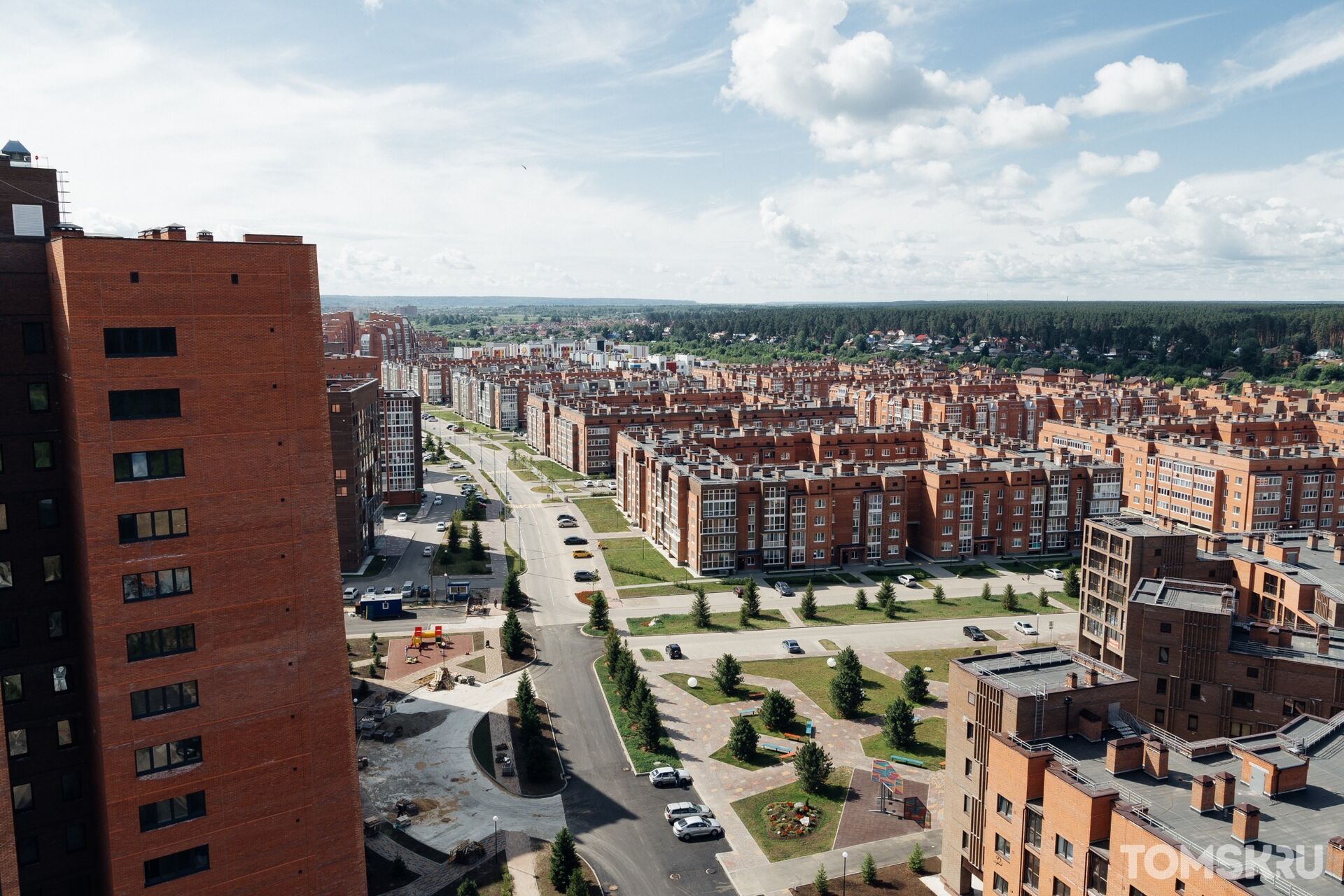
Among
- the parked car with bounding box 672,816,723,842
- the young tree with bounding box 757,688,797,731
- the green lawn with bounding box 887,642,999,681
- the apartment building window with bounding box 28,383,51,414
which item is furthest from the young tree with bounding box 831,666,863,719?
the apartment building window with bounding box 28,383,51,414

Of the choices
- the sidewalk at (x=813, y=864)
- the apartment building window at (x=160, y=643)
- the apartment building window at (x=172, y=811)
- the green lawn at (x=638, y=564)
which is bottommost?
the sidewalk at (x=813, y=864)

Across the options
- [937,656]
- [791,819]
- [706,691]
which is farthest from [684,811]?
[937,656]

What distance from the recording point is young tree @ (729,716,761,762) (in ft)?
172

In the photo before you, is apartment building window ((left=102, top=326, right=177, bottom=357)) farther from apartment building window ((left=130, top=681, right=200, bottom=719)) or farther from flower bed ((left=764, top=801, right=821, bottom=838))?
flower bed ((left=764, top=801, right=821, bottom=838))

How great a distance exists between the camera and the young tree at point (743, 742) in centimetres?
5231

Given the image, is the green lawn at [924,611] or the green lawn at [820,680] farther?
the green lawn at [924,611]

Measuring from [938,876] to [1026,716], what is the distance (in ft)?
36.7

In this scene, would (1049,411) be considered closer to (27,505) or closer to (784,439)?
(784,439)

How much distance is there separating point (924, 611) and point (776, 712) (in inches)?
1168

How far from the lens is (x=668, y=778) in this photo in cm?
4988

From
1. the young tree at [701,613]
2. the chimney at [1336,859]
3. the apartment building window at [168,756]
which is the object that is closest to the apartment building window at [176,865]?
the apartment building window at [168,756]

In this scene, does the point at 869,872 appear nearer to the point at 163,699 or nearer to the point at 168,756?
the point at 168,756

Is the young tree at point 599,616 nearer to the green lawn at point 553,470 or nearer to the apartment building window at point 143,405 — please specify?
the apartment building window at point 143,405

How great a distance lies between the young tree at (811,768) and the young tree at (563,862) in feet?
46.9
